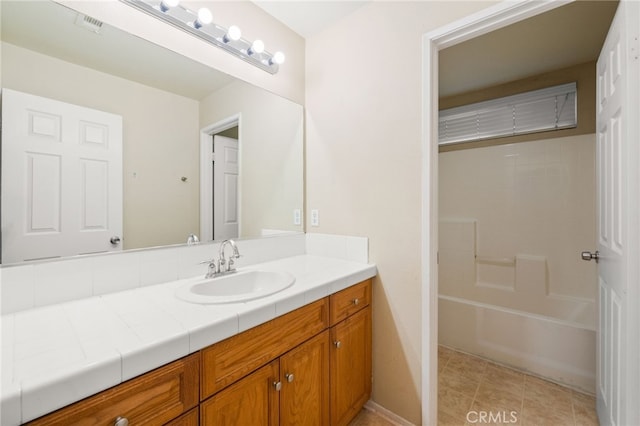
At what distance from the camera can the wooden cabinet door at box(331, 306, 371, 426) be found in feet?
4.12

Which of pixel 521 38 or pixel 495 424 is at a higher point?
pixel 521 38

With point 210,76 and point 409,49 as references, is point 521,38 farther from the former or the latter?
point 210,76

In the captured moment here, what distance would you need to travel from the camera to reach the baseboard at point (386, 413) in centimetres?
142

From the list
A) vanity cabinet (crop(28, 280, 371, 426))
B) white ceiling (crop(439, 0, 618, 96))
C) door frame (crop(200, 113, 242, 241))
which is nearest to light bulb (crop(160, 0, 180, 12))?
door frame (crop(200, 113, 242, 241))

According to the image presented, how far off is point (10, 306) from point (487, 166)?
3.14 m

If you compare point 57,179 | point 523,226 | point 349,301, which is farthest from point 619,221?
point 57,179

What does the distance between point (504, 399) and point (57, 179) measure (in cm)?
252

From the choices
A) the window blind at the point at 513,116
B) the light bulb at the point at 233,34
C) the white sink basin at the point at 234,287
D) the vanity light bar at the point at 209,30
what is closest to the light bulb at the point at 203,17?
the vanity light bar at the point at 209,30

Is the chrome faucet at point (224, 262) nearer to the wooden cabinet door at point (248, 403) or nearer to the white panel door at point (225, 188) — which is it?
the white panel door at point (225, 188)

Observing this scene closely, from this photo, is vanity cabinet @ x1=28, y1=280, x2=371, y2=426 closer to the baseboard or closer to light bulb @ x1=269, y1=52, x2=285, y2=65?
the baseboard

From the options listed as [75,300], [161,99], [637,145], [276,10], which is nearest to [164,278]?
[75,300]

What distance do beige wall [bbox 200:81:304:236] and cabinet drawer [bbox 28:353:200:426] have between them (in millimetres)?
899

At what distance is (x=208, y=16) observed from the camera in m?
1.23

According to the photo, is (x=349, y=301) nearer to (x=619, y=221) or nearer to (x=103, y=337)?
(x=103, y=337)
